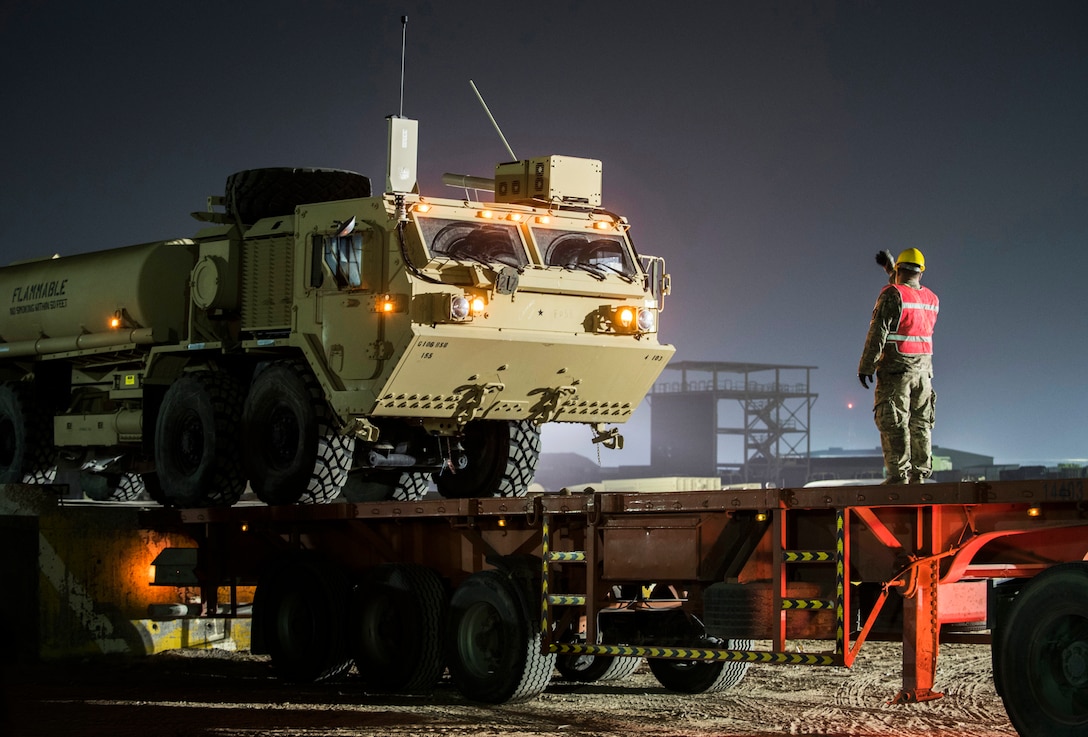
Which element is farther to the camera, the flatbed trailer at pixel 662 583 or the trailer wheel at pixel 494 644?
the trailer wheel at pixel 494 644

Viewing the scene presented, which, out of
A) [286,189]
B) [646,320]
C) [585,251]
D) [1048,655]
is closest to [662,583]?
[1048,655]

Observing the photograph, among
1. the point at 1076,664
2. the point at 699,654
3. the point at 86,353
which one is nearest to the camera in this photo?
the point at 1076,664

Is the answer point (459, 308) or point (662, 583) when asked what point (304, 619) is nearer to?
point (459, 308)

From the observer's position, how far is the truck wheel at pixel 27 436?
16828 millimetres

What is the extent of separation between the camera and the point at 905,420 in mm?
10242

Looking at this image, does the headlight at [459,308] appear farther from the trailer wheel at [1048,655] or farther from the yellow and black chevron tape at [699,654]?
the trailer wheel at [1048,655]

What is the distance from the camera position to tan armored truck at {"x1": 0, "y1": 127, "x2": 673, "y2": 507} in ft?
40.6

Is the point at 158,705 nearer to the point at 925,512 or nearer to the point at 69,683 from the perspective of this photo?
the point at 69,683

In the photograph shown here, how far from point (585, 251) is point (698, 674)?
3.75 metres

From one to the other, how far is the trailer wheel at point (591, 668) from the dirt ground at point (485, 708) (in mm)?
121

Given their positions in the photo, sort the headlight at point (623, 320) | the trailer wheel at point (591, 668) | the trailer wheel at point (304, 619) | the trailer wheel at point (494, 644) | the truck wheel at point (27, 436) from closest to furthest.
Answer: the trailer wheel at point (494, 644) < the trailer wheel at point (591, 668) < the trailer wheel at point (304, 619) < the headlight at point (623, 320) < the truck wheel at point (27, 436)

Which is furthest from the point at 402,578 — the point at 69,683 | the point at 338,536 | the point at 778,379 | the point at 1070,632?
the point at 778,379

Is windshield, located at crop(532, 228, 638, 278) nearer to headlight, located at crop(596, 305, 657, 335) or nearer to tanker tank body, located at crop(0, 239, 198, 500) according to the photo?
headlight, located at crop(596, 305, 657, 335)

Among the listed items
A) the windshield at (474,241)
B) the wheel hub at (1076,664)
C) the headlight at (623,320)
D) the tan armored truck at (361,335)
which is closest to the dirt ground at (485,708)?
the tan armored truck at (361,335)
